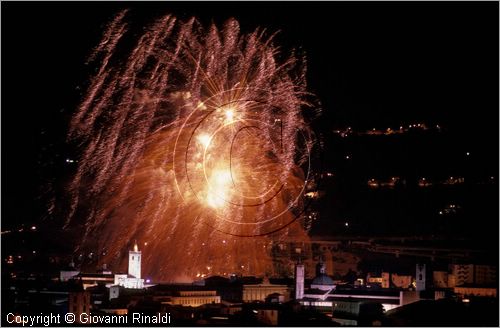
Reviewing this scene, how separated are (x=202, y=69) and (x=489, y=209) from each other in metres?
26.7

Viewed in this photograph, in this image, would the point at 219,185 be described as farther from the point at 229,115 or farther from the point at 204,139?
the point at 229,115

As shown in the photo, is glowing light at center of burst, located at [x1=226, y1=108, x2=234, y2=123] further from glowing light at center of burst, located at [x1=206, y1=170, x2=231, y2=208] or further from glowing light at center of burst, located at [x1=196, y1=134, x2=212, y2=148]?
glowing light at center of burst, located at [x1=206, y1=170, x2=231, y2=208]

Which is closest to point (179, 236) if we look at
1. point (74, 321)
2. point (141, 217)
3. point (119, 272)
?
point (141, 217)

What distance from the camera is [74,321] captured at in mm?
24984

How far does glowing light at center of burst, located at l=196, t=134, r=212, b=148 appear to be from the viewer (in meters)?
26.1

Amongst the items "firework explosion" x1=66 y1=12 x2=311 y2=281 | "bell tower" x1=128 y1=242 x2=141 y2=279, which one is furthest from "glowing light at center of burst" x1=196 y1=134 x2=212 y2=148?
"bell tower" x1=128 y1=242 x2=141 y2=279

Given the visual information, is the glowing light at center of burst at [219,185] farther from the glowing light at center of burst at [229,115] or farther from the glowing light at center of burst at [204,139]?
the glowing light at center of burst at [229,115]

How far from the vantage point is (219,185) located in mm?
27359

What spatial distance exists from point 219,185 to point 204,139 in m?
1.61

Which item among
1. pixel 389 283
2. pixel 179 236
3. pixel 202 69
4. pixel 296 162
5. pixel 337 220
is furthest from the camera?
pixel 337 220

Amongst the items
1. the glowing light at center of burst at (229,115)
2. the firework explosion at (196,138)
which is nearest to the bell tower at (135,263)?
the firework explosion at (196,138)

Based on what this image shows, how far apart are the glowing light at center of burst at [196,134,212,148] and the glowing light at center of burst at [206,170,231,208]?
3.29 feet

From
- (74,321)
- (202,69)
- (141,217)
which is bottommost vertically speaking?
(74,321)

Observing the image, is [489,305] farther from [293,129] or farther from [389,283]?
[389,283]
